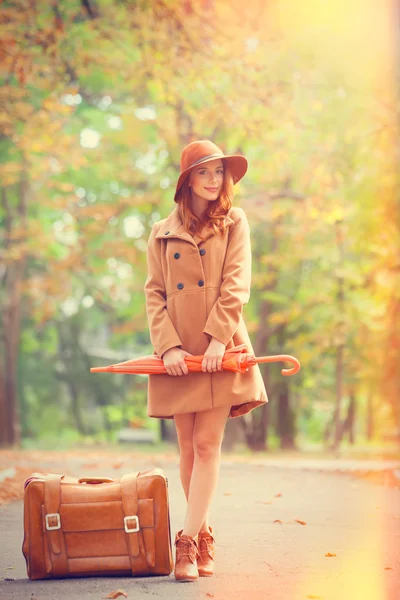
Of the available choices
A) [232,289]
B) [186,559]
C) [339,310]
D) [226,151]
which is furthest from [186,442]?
[339,310]

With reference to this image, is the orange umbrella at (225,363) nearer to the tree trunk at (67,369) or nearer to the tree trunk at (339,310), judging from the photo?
the tree trunk at (339,310)

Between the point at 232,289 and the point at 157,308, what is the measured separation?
0.39m

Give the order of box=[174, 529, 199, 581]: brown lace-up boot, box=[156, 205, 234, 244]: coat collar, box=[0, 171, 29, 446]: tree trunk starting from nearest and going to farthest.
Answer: box=[174, 529, 199, 581]: brown lace-up boot
box=[156, 205, 234, 244]: coat collar
box=[0, 171, 29, 446]: tree trunk

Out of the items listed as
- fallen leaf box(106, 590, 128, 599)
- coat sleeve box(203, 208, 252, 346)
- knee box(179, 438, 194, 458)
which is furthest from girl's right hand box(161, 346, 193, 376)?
fallen leaf box(106, 590, 128, 599)

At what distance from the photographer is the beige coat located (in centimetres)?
423

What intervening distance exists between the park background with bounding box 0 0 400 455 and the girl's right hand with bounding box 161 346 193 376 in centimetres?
843

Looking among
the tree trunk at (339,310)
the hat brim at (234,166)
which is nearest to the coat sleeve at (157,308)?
the hat brim at (234,166)

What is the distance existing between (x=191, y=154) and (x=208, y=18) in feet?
31.9

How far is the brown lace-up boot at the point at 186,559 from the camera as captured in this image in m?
4.05

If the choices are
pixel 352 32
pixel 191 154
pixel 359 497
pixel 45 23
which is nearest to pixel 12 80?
pixel 45 23

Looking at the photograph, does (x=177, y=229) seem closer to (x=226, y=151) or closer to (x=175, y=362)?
(x=175, y=362)

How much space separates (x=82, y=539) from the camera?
162 inches

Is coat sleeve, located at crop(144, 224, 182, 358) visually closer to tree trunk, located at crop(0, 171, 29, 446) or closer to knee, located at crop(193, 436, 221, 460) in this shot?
knee, located at crop(193, 436, 221, 460)

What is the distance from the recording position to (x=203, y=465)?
425 centimetres
